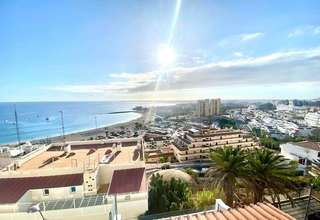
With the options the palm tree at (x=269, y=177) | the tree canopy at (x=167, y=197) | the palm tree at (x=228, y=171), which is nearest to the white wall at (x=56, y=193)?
the tree canopy at (x=167, y=197)

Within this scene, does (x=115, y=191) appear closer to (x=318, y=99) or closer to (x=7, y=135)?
(x=7, y=135)

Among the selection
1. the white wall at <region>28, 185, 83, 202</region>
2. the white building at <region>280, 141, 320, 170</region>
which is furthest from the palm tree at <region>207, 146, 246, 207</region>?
the white building at <region>280, 141, 320, 170</region>

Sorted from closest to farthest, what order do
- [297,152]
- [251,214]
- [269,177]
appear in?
[251,214] < [269,177] < [297,152]

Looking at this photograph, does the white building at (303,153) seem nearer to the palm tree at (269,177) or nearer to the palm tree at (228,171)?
the palm tree at (269,177)

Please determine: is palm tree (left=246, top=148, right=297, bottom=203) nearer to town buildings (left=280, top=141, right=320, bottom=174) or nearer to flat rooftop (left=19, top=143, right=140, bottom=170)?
flat rooftop (left=19, top=143, right=140, bottom=170)

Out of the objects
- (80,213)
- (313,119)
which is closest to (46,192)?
(80,213)

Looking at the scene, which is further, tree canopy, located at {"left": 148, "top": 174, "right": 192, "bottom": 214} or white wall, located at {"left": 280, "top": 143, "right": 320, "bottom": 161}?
white wall, located at {"left": 280, "top": 143, "right": 320, "bottom": 161}

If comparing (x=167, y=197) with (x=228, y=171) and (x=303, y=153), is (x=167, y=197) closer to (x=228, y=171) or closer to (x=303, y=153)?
(x=228, y=171)
